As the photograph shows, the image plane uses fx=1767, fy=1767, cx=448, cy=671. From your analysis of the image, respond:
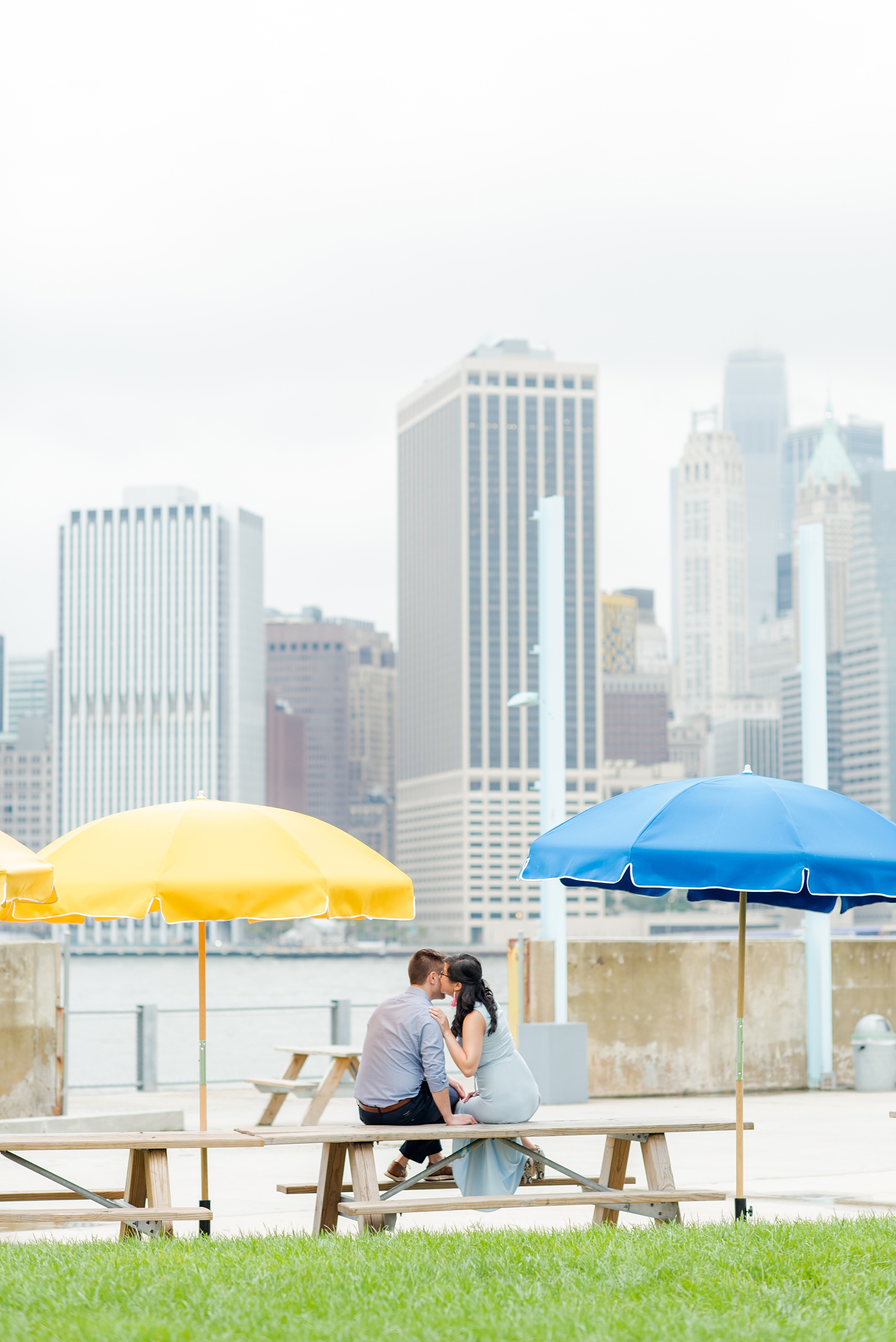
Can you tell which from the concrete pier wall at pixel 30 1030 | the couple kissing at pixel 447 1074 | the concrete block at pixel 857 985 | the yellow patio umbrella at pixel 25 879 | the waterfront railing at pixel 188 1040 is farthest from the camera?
A: the concrete block at pixel 857 985

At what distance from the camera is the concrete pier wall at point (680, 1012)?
58.1 feet

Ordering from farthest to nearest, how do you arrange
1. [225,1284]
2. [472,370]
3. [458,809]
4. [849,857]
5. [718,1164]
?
[458,809] → [472,370] → [718,1164] → [849,857] → [225,1284]

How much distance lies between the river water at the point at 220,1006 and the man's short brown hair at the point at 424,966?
2.59 m

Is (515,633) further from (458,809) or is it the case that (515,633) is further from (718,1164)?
(718,1164)

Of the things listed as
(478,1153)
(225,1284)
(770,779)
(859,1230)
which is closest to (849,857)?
(770,779)

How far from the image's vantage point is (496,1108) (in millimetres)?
8688

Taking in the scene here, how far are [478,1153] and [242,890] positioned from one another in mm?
1896

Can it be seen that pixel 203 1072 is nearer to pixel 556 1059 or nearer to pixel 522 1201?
pixel 522 1201

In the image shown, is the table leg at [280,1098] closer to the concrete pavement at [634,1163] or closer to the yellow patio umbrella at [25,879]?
the concrete pavement at [634,1163]

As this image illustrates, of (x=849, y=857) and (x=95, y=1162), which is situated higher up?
(x=849, y=857)

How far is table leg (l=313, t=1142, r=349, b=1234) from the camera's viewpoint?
8289 millimetres

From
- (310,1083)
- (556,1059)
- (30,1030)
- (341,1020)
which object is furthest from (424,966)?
(341,1020)

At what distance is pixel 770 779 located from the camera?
833 centimetres

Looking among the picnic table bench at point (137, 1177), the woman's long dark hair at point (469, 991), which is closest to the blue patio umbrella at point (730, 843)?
the woman's long dark hair at point (469, 991)
